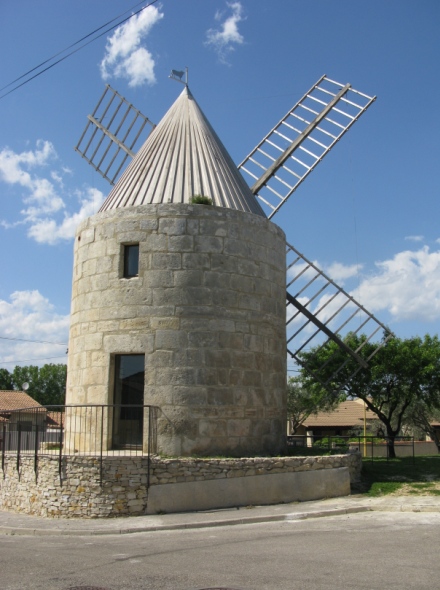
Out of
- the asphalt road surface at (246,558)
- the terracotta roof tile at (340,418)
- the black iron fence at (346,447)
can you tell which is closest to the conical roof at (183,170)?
the black iron fence at (346,447)

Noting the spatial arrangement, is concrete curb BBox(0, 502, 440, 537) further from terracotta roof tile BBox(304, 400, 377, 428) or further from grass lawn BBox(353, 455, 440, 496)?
Answer: terracotta roof tile BBox(304, 400, 377, 428)

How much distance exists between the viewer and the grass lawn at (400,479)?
1333 cm

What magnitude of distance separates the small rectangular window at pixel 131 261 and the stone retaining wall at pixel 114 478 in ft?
13.3

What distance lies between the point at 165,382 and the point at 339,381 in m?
13.0

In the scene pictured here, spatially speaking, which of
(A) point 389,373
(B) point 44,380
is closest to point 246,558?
(A) point 389,373

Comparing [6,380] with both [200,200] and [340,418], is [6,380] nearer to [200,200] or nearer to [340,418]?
[340,418]

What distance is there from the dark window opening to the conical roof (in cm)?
365

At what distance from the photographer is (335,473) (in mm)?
13203

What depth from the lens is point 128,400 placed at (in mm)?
13484

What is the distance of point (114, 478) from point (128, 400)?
1.96 meters

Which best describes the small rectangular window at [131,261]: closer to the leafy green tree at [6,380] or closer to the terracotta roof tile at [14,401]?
the terracotta roof tile at [14,401]

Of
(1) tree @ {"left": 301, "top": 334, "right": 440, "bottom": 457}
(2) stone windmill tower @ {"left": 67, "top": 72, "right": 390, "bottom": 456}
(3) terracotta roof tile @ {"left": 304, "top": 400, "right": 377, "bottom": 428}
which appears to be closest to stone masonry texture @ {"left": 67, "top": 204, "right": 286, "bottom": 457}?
(2) stone windmill tower @ {"left": 67, "top": 72, "right": 390, "bottom": 456}

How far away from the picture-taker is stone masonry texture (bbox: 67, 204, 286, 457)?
1317cm

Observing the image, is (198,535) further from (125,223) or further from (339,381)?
(339,381)
